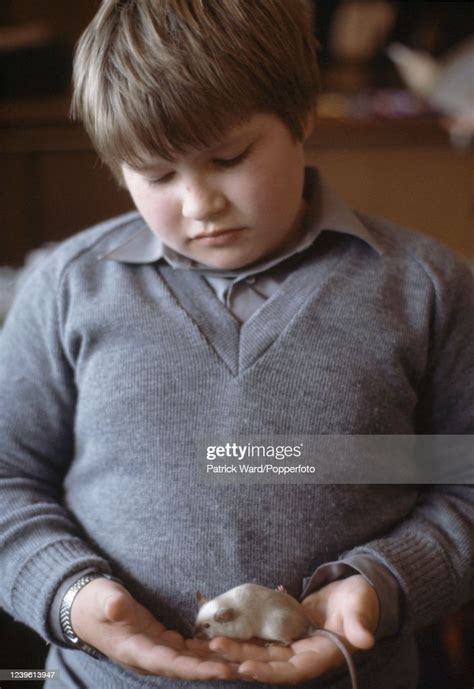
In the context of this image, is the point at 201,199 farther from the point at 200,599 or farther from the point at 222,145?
the point at 200,599

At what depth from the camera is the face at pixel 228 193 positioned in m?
0.55

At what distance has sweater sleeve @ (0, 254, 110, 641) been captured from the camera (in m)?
0.57

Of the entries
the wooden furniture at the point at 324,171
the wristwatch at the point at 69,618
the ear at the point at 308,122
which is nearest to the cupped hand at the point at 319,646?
the wristwatch at the point at 69,618

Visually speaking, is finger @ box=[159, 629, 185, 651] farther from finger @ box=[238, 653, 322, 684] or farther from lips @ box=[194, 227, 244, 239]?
lips @ box=[194, 227, 244, 239]

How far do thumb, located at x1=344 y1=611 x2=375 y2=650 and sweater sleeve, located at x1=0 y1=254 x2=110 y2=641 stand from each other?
0.19m

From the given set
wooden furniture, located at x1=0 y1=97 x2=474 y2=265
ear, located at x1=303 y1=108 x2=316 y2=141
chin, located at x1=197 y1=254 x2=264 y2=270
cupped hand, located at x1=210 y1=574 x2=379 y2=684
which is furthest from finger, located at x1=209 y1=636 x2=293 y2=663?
wooden furniture, located at x1=0 y1=97 x2=474 y2=265

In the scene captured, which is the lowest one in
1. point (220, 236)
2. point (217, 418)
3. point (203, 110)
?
point (217, 418)

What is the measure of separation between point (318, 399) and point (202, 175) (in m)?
0.20

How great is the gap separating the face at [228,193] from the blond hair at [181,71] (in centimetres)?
1

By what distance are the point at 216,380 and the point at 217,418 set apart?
1.2 inches

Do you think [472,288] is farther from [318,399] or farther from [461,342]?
[318,399]

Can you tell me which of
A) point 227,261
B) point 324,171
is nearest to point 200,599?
point 227,261

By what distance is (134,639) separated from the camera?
1.67 feet

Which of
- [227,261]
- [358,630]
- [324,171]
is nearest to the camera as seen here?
[358,630]
